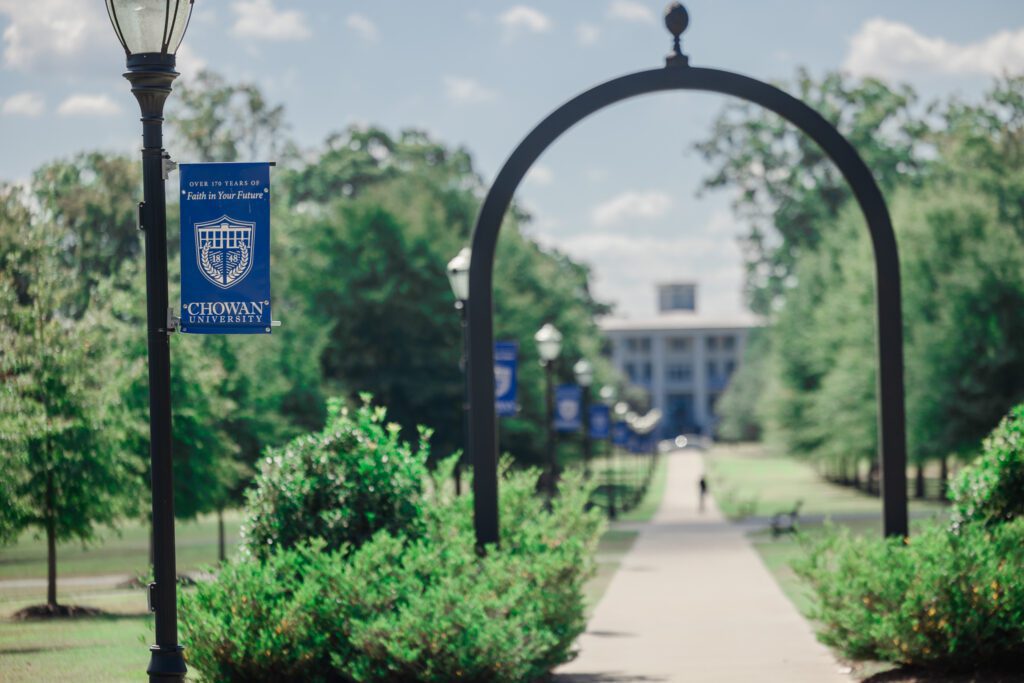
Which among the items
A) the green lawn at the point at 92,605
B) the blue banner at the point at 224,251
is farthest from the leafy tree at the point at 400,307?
the blue banner at the point at 224,251

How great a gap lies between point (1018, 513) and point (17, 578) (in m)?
16.2

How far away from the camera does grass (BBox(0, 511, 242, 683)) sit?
12305 mm

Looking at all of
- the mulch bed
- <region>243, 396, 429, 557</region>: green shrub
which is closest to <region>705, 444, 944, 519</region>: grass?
the mulch bed

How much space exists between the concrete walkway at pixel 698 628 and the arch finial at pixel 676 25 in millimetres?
5435

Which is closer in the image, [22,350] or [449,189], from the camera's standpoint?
[22,350]

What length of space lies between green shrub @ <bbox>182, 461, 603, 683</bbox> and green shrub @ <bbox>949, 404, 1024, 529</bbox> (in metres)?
3.96

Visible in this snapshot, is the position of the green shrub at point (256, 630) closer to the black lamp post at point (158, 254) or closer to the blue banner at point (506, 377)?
the black lamp post at point (158, 254)

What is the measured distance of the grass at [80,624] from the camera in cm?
1230

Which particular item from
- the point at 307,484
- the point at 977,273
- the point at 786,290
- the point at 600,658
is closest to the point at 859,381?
the point at 977,273

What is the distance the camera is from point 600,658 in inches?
552

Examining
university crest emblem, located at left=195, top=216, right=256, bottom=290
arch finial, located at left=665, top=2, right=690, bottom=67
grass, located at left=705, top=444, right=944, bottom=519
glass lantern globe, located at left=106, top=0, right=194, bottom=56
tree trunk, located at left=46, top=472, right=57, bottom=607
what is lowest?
grass, located at left=705, top=444, right=944, bottom=519

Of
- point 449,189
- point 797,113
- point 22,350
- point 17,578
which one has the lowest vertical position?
point 17,578

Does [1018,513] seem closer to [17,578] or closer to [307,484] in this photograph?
[307,484]

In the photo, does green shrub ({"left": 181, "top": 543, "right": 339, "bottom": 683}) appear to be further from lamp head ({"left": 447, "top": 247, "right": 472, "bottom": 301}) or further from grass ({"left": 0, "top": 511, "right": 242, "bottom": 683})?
lamp head ({"left": 447, "top": 247, "right": 472, "bottom": 301})
